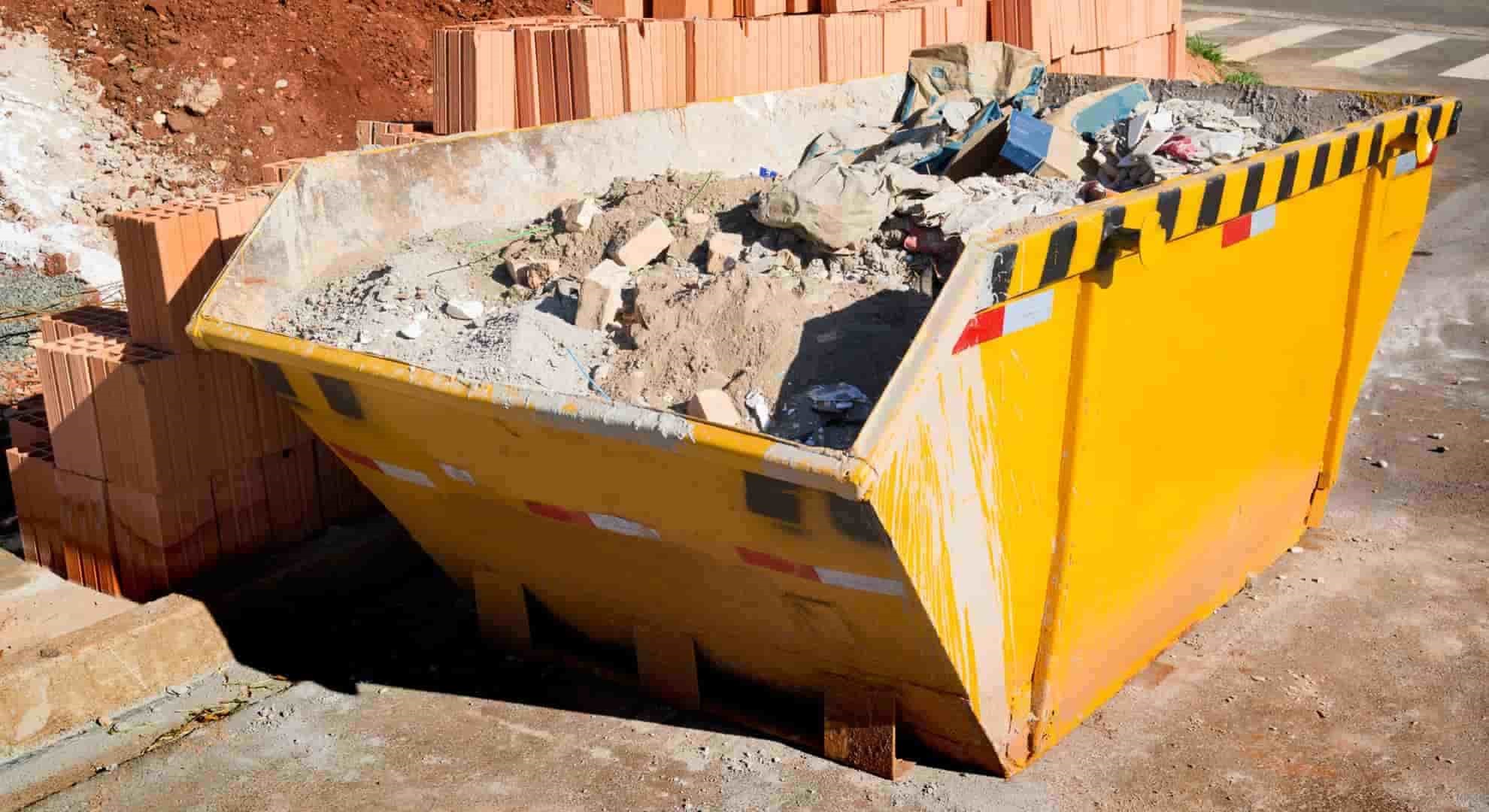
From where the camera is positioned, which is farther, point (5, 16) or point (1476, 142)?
point (1476, 142)

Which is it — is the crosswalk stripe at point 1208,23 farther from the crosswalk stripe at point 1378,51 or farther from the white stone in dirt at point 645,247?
the white stone in dirt at point 645,247

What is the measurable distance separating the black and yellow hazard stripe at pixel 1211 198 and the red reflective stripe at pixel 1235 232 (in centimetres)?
3

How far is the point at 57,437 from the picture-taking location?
467 centimetres

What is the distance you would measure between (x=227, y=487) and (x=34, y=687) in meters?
0.93

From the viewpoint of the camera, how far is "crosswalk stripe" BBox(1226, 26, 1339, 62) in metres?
15.3

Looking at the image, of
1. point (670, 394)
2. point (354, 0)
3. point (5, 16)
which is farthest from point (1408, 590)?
point (5, 16)

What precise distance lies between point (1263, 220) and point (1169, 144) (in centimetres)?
60

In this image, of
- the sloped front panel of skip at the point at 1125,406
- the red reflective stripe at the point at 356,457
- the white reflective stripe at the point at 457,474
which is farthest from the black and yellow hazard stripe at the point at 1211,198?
the red reflective stripe at the point at 356,457

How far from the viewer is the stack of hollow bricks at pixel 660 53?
5684 millimetres

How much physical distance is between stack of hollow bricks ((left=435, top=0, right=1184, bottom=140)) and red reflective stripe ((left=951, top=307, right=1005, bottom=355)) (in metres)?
2.69

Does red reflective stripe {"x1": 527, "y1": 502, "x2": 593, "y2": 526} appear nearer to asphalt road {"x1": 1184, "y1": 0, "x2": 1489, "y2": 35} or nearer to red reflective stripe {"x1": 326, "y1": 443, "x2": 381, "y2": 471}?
red reflective stripe {"x1": 326, "y1": 443, "x2": 381, "y2": 471}

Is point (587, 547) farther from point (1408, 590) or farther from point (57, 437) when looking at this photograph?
point (1408, 590)

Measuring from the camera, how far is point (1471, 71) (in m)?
14.4

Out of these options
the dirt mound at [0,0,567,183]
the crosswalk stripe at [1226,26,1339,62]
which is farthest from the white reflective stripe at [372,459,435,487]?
the crosswalk stripe at [1226,26,1339,62]
